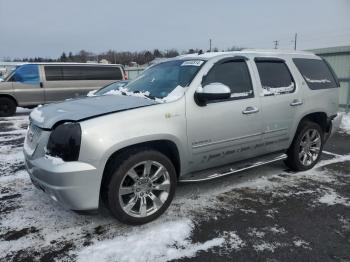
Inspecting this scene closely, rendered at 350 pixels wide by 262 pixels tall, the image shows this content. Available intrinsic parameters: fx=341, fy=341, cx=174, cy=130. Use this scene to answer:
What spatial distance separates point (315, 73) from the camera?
5414 mm

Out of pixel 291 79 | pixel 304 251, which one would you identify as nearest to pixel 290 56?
pixel 291 79

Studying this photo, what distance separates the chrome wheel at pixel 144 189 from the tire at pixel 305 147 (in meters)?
2.45

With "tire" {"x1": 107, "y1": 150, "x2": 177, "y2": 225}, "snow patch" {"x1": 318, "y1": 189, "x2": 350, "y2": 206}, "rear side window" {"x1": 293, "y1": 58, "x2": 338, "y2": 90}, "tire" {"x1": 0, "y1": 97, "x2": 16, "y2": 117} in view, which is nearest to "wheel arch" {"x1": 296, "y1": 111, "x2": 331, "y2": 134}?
"rear side window" {"x1": 293, "y1": 58, "x2": 338, "y2": 90}

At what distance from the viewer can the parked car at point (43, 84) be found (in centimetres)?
1244

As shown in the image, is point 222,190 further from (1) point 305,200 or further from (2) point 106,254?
(2) point 106,254

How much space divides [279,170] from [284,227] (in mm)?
2010

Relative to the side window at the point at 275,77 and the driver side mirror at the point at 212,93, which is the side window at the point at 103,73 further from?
the driver side mirror at the point at 212,93

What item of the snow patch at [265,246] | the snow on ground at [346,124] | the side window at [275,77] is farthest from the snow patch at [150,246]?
the snow on ground at [346,124]

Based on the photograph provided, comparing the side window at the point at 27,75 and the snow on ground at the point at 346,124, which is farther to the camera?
the side window at the point at 27,75

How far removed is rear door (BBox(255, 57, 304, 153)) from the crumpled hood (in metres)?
1.69

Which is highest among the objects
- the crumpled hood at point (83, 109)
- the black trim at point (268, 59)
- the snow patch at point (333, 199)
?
the black trim at point (268, 59)

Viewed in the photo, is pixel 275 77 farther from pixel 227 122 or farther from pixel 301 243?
pixel 301 243

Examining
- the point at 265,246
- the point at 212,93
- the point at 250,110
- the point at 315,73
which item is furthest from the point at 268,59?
the point at 265,246

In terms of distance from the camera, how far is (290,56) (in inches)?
204
